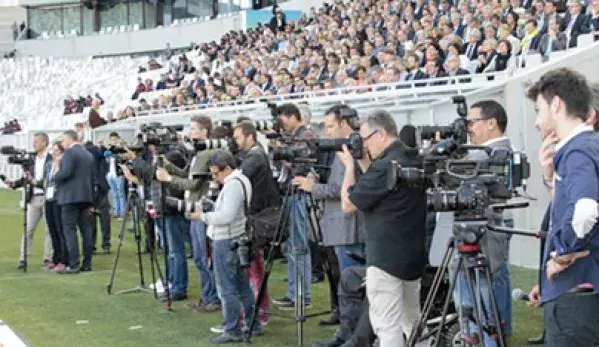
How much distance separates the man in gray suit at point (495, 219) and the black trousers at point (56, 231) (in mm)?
7392

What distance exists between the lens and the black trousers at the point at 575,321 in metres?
4.30

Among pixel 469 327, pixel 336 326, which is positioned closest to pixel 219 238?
pixel 336 326

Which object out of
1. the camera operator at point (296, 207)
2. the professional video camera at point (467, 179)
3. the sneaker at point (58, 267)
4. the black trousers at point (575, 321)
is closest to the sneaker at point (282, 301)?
the camera operator at point (296, 207)

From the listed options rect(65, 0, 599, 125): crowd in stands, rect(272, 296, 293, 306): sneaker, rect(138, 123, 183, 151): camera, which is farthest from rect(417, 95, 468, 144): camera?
rect(65, 0, 599, 125): crowd in stands

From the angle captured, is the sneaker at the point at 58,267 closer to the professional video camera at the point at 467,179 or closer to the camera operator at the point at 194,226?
the camera operator at the point at 194,226

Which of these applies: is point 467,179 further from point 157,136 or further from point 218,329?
point 157,136

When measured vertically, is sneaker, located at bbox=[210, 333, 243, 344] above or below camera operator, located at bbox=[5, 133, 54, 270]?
below

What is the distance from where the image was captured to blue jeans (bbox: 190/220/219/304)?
32.1ft

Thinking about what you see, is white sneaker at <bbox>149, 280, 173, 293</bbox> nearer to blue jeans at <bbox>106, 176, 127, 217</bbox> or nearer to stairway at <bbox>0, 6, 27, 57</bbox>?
blue jeans at <bbox>106, 176, 127, 217</bbox>

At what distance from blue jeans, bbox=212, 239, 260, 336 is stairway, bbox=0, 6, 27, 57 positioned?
55.6 metres

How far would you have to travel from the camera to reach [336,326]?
9188mm

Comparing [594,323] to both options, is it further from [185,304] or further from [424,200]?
[185,304]

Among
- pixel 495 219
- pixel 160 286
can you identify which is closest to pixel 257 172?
pixel 495 219

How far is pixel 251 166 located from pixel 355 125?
1.27m
